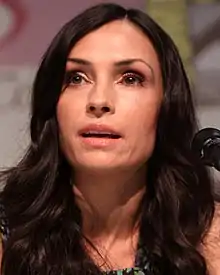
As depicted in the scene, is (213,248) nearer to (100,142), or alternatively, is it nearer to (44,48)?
(100,142)

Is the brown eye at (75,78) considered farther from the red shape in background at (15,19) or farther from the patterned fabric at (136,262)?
the red shape in background at (15,19)

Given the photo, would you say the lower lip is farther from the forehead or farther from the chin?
the forehead

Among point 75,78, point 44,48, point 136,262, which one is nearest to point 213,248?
point 136,262

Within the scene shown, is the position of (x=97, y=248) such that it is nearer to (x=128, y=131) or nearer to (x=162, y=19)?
(x=128, y=131)

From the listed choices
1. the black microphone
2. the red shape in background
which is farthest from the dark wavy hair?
the red shape in background

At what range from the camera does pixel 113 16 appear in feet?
3.21

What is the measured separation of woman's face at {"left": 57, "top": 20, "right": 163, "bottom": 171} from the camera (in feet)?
2.90

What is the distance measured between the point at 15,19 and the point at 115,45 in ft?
1.51

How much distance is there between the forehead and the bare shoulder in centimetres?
27

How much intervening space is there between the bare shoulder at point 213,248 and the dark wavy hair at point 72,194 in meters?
0.01

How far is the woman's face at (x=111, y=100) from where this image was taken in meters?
0.88

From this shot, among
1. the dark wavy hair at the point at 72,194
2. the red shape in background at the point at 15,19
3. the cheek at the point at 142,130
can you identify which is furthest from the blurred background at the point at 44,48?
the cheek at the point at 142,130

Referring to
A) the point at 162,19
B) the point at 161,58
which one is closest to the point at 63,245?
the point at 161,58

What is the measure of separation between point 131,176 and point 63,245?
0.48ft
